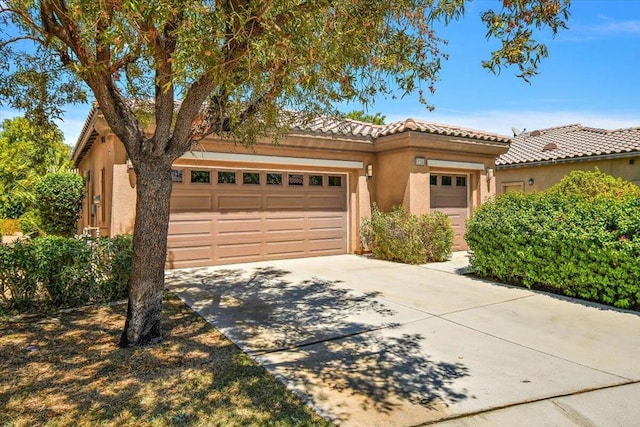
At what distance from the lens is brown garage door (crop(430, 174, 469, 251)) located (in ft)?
42.6

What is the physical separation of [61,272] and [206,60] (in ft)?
15.7

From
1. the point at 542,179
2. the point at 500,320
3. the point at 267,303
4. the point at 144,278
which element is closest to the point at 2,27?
the point at 144,278

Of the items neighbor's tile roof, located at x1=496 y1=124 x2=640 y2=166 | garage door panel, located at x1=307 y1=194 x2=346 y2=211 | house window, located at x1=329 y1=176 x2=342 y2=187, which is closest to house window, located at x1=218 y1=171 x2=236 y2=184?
garage door panel, located at x1=307 y1=194 x2=346 y2=211

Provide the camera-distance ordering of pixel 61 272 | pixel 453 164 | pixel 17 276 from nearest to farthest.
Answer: pixel 17 276, pixel 61 272, pixel 453 164

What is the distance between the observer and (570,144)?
1767 cm

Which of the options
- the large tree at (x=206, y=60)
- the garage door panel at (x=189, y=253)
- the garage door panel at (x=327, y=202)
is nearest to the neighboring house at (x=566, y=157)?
the garage door panel at (x=327, y=202)

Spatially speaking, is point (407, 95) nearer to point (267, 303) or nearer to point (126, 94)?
point (267, 303)

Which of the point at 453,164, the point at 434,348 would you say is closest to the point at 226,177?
the point at 453,164

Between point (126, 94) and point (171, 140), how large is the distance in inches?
94.2

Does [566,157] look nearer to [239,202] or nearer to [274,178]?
[274,178]

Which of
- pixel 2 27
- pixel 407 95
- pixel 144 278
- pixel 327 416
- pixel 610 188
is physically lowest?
pixel 327 416

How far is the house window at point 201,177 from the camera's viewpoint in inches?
400

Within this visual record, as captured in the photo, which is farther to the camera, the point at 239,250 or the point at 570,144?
the point at 570,144

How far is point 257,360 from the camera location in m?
4.45
